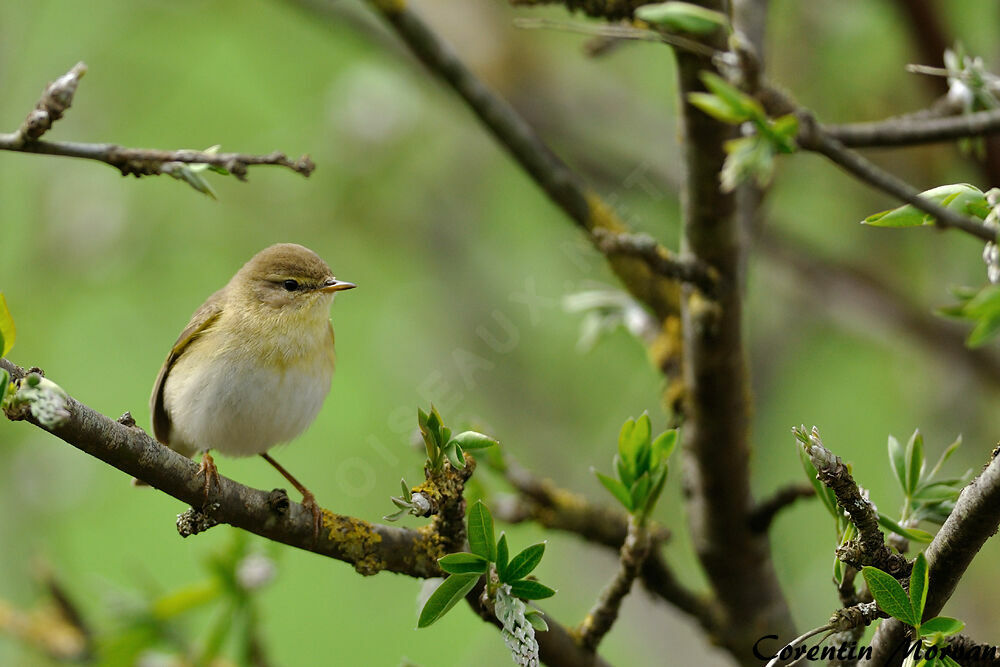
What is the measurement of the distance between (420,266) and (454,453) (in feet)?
14.1

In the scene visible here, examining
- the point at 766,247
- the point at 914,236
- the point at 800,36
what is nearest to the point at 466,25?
the point at 800,36

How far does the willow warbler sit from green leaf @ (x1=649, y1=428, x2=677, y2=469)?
1140 mm

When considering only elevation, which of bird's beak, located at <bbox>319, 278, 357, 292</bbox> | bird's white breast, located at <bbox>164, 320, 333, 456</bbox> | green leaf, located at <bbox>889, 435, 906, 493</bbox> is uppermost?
green leaf, located at <bbox>889, 435, 906, 493</bbox>

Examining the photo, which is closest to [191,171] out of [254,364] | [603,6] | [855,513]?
[254,364]

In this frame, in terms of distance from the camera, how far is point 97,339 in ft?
20.1

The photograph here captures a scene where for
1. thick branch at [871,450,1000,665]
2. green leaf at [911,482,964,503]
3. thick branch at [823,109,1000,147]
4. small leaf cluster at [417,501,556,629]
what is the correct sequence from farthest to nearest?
thick branch at [823,109,1000,147], green leaf at [911,482,964,503], small leaf cluster at [417,501,556,629], thick branch at [871,450,1000,665]

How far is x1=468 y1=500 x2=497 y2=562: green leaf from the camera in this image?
1.55 meters

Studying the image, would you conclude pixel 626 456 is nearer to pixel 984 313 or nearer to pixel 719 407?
pixel 719 407

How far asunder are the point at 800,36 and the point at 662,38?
11.3 ft

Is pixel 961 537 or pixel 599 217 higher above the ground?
pixel 961 537

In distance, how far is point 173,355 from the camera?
2.88 metres

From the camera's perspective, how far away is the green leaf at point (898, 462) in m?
1.81

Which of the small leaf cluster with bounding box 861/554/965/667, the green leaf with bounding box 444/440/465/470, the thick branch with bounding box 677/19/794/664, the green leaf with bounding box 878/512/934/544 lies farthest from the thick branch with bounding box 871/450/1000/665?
the thick branch with bounding box 677/19/794/664

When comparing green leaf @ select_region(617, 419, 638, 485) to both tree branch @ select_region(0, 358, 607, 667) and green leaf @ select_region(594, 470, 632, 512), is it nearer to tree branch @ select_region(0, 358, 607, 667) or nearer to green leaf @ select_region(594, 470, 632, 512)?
green leaf @ select_region(594, 470, 632, 512)
